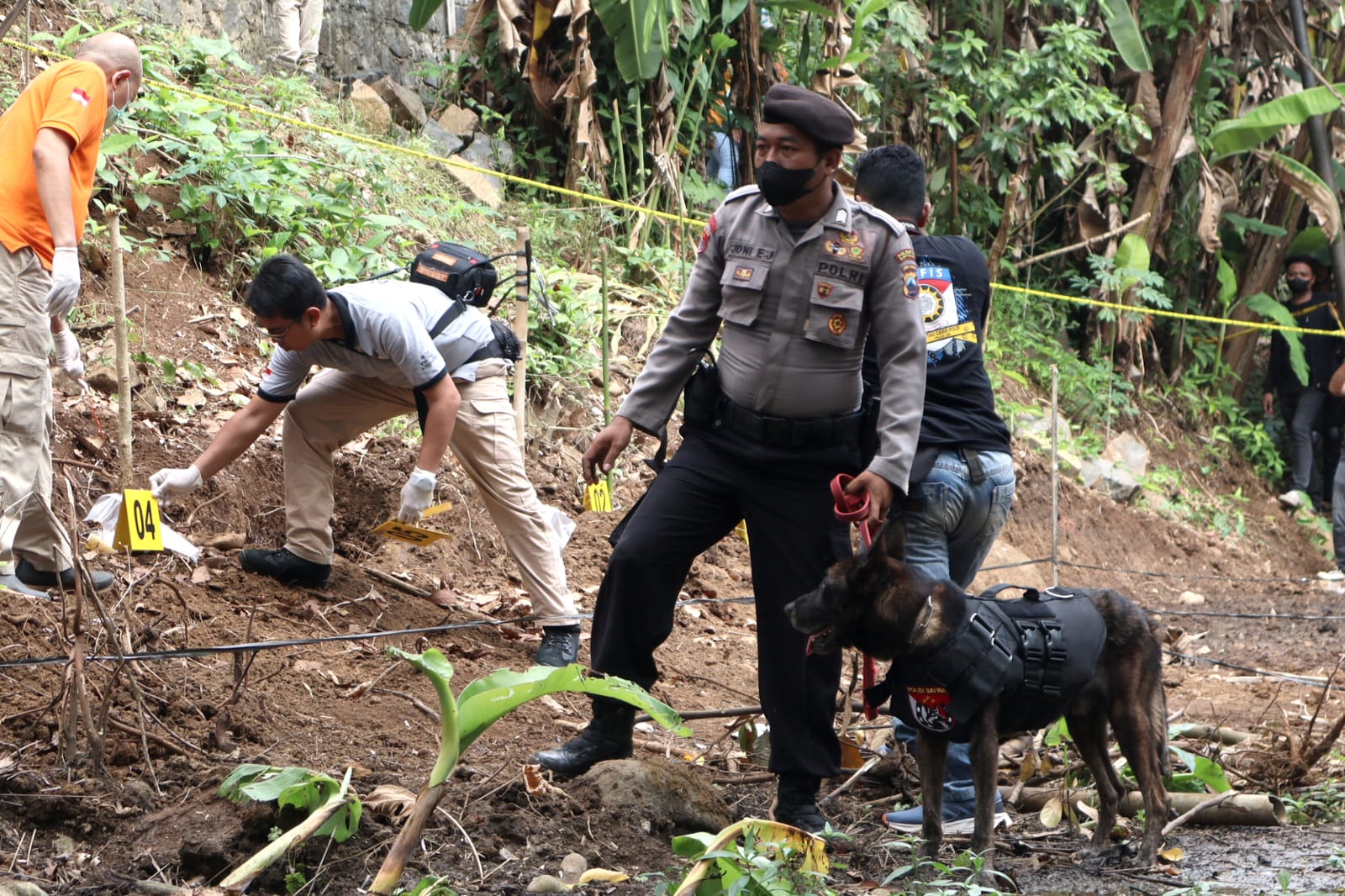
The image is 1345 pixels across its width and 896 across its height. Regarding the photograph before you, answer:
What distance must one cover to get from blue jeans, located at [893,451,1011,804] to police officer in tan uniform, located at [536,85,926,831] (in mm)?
318

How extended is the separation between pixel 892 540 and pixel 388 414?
2834 mm

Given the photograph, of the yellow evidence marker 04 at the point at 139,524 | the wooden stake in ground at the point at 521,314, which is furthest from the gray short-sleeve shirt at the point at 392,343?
the wooden stake in ground at the point at 521,314

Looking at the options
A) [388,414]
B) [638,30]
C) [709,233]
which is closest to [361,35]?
[638,30]

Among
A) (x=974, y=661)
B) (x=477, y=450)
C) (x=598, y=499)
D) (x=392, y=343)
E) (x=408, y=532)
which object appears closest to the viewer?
(x=974, y=661)

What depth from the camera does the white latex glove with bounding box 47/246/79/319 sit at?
15.5ft

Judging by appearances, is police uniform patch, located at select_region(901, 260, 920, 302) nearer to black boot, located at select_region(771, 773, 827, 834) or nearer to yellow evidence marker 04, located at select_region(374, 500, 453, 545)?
black boot, located at select_region(771, 773, 827, 834)

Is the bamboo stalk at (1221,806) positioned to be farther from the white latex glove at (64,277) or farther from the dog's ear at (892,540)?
the white latex glove at (64,277)

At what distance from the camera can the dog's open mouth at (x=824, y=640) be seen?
150 inches

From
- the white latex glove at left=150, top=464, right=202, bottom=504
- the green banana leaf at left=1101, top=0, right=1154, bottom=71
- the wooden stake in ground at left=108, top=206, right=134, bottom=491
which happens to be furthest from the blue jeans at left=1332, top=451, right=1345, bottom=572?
the wooden stake in ground at left=108, top=206, right=134, bottom=491

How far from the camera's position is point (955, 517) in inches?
168

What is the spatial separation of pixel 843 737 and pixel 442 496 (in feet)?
11.1

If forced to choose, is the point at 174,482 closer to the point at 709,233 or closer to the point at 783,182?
the point at 709,233

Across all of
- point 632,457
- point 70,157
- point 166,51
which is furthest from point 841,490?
point 166,51

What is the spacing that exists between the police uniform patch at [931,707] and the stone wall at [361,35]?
9018 millimetres
